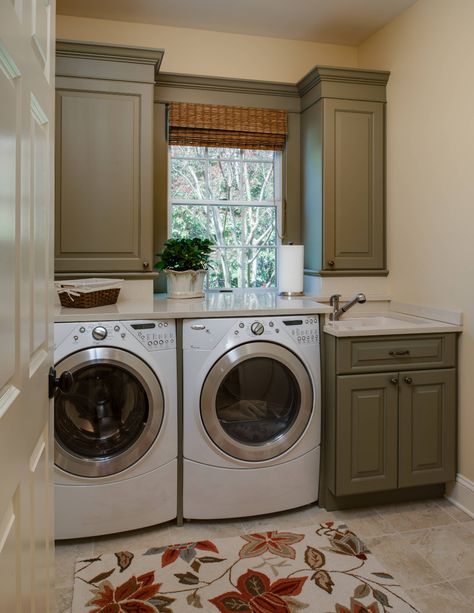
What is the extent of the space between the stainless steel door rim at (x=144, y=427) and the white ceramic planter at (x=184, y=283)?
0.69 metres

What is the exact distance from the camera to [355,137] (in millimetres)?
3234

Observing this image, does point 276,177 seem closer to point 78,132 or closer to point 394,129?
point 394,129

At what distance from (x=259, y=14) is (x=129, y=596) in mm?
3109

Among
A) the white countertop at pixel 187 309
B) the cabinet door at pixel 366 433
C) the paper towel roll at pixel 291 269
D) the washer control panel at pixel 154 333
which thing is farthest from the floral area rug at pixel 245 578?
the paper towel roll at pixel 291 269

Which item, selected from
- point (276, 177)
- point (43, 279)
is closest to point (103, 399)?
point (43, 279)

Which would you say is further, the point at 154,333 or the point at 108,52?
the point at 108,52

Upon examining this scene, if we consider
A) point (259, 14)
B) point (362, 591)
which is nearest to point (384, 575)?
point (362, 591)

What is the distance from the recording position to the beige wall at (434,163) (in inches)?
103

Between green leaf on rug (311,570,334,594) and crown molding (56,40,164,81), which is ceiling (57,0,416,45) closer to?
crown molding (56,40,164,81)

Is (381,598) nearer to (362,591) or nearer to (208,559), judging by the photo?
(362,591)

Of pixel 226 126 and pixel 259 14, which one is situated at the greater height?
pixel 259 14

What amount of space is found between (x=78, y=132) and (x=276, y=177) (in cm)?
135

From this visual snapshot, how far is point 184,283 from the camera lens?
2.99 metres

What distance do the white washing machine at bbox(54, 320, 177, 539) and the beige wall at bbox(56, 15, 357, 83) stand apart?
6.09ft
